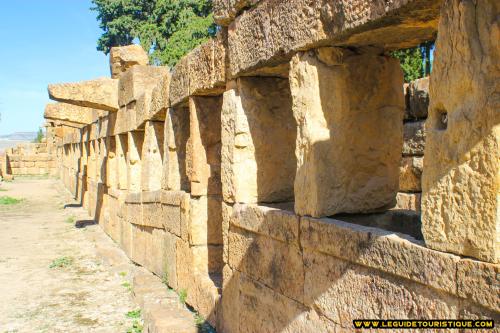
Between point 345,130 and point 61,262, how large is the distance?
6.39 metres

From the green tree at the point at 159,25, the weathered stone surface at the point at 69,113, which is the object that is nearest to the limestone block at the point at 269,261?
the weathered stone surface at the point at 69,113

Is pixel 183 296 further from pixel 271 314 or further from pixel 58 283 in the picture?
pixel 58 283

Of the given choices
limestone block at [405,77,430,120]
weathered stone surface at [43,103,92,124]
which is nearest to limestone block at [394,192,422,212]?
limestone block at [405,77,430,120]

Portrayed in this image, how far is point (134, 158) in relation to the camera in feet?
30.7

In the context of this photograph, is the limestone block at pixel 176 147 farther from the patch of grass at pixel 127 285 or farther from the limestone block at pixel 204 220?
the patch of grass at pixel 127 285

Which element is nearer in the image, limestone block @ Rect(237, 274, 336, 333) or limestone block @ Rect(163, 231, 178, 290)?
limestone block @ Rect(237, 274, 336, 333)

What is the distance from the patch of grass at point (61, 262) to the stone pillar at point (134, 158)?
1.61 meters

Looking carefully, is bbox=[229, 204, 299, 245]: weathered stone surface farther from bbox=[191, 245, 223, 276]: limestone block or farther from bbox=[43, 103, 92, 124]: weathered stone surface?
bbox=[43, 103, 92, 124]: weathered stone surface

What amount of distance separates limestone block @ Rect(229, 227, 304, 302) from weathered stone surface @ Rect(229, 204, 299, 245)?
0.06 metres

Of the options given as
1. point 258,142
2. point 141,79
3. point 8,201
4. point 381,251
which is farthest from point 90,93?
point 8,201

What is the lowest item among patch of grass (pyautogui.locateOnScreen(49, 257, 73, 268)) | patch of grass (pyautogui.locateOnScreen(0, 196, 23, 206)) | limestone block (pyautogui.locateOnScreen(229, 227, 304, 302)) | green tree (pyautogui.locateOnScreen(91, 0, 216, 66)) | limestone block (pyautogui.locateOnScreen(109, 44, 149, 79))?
patch of grass (pyautogui.locateOnScreen(49, 257, 73, 268))

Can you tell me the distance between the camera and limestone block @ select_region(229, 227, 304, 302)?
135 inches

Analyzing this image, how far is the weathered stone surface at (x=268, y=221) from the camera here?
3.43 metres

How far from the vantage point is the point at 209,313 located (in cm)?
504
